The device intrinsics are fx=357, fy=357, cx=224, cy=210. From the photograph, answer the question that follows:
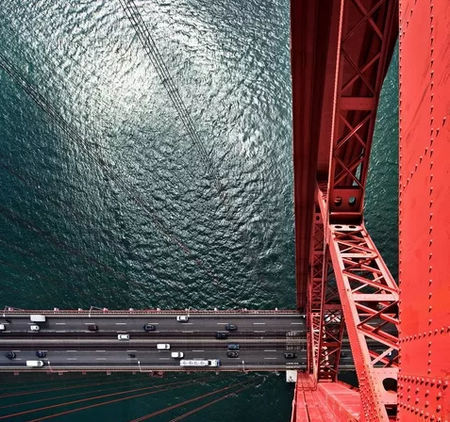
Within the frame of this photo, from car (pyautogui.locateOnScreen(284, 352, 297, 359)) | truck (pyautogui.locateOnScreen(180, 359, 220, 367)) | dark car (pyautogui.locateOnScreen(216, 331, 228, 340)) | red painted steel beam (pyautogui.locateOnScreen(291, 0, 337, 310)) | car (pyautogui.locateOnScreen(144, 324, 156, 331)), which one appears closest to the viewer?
red painted steel beam (pyautogui.locateOnScreen(291, 0, 337, 310))

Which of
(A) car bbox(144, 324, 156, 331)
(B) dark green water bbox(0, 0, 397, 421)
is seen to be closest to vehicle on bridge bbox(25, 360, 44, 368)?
(B) dark green water bbox(0, 0, 397, 421)

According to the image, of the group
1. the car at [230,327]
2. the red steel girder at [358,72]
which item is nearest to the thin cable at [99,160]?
the car at [230,327]

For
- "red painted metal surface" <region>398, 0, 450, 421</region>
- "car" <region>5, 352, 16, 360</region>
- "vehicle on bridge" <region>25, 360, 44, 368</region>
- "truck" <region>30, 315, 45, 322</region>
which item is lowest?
"vehicle on bridge" <region>25, 360, 44, 368</region>

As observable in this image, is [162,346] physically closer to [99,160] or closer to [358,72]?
[99,160]

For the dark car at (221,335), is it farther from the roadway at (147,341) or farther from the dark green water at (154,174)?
the dark green water at (154,174)

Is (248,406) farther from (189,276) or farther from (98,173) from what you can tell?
(98,173)

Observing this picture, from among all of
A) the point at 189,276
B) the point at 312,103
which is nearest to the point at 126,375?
the point at 189,276

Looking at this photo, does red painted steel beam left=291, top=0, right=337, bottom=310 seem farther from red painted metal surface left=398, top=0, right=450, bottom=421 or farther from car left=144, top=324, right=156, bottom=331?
car left=144, top=324, right=156, bottom=331
